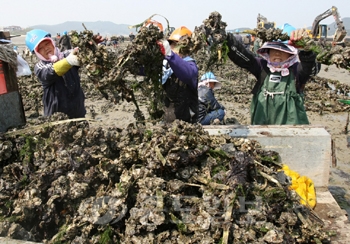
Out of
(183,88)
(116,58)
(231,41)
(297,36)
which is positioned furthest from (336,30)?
(116,58)

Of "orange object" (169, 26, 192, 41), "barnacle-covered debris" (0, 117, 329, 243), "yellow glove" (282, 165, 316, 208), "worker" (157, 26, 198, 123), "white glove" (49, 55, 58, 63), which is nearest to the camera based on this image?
"barnacle-covered debris" (0, 117, 329, 243)

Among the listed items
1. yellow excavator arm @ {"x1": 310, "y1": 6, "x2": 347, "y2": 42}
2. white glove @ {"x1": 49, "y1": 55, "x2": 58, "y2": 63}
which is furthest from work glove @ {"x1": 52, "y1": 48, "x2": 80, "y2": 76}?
yellow excavator arm @ {"x1": 310, "y1": 6, "x2": 347, "y2": 42}

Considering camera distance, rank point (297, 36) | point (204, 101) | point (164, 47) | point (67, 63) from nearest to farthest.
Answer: point (164, 47), point (67, 63), point (297, 36), point (204, 101)

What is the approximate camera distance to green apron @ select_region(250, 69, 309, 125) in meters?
3.90

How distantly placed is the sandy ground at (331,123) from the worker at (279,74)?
3.98 feet

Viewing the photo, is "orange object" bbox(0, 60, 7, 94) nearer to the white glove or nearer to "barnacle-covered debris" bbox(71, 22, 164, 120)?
the white glove

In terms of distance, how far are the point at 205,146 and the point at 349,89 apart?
33.1 ft

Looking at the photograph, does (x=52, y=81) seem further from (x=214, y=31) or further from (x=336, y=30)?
(x=336, y=30)

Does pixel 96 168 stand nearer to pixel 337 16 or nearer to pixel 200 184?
pixel 200 184

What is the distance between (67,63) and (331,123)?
6.81 metres

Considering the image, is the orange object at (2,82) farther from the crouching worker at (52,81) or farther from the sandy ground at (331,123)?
the sandy ground at (331,123)

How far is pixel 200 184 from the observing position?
2.21 meters

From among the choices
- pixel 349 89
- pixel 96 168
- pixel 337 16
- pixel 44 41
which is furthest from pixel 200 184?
pixel 349 89

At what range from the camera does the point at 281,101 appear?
390 centimetres
